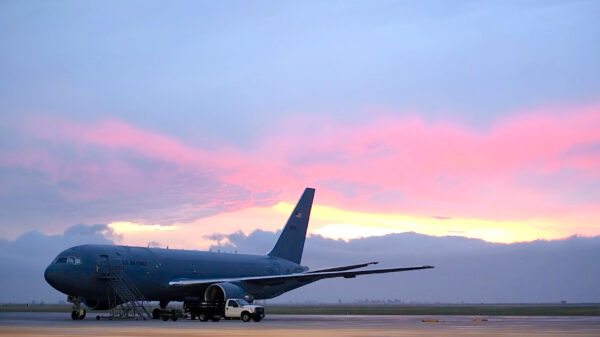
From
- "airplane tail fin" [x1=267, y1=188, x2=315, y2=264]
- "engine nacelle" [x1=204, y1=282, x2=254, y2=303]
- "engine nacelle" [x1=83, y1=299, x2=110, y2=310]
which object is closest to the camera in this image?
"engine nacelle" [x1=83, y1=299, x2=110, y2=310]

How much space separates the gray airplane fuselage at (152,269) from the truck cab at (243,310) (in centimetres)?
933

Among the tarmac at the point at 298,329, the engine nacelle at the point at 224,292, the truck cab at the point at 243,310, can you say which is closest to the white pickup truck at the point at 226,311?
the truck cab at the point at 243,310

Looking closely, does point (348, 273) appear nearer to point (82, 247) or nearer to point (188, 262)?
point (188, 262)

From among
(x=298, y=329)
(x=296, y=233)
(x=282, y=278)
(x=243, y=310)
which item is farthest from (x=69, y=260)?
(x=296, y=233)

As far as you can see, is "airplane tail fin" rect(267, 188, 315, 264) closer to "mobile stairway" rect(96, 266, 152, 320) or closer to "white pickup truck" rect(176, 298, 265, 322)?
"mobile stairway" rect(96, 266, 152, 320)

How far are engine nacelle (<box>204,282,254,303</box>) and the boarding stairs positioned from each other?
15.7 feet

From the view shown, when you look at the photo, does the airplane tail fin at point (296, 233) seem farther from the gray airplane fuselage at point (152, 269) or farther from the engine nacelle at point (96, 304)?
the engine nacelle at point (96, 304)

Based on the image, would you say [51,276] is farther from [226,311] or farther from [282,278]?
[282,278]

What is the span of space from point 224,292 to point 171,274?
596cm

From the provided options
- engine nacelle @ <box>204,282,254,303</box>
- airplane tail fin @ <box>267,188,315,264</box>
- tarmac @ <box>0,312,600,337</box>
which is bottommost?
tarmac @ <box>0,312,600,337</box>

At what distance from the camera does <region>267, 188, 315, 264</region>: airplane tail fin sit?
232ft

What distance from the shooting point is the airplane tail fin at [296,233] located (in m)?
70.6

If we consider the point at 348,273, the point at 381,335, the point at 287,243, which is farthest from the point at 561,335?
the point at 287,243

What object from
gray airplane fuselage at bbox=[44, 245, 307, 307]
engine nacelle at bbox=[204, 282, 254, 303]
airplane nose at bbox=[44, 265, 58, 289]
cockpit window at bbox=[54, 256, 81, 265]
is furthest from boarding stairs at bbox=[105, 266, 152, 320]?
engine nacelle at bbox=[204, 282, 254, 303]
